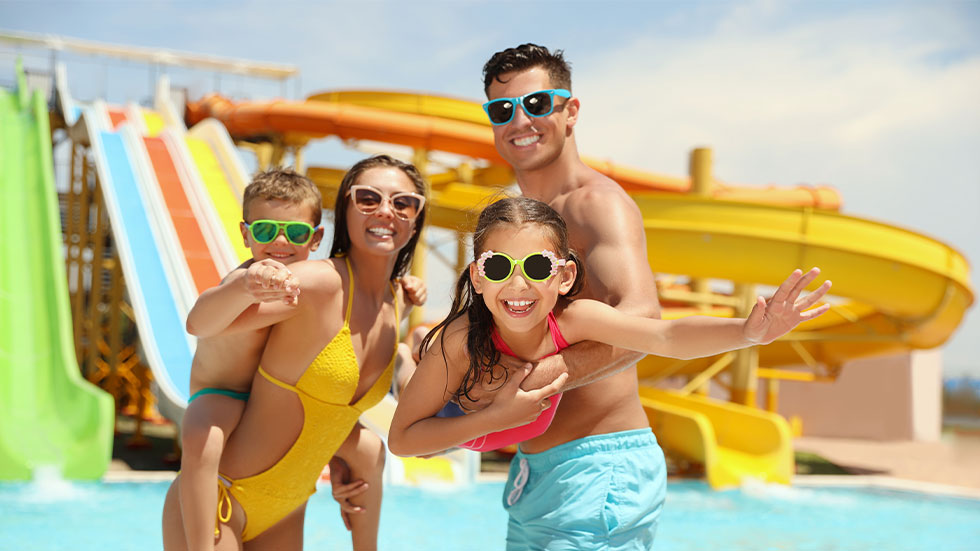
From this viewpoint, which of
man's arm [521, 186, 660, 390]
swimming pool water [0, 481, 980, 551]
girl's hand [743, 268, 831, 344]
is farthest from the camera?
swimming pool water [0, 481, 980, 551]

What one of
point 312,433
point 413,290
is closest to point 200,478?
point 312,433

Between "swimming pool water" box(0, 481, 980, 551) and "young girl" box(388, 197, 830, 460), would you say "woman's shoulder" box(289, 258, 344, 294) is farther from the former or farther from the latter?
"swimming pool water" box(0, 481, 980, 551)

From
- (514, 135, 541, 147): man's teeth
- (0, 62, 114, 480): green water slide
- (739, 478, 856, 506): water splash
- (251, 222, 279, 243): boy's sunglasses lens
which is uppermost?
(514, 135, 541, 147): man's teeth

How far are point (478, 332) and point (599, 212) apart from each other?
470 mm

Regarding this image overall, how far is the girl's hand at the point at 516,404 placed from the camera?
184cm

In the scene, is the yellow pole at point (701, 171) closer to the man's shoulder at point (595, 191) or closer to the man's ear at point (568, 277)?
the man's shoulder at point (595, 191)

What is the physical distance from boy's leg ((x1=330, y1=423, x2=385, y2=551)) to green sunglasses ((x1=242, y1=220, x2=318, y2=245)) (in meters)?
0.61

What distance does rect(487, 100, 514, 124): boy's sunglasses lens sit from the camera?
2.30 meters

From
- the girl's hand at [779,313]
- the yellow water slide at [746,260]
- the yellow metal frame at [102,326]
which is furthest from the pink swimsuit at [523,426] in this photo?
the yellow metal frame at [102,326]

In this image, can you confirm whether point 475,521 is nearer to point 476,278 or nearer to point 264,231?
point 264,231

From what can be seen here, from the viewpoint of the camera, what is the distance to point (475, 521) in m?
6.58

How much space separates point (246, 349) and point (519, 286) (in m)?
0.89

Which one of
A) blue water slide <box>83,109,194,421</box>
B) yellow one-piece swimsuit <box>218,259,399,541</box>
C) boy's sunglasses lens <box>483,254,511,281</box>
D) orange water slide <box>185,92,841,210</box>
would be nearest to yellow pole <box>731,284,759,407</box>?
orange water slide <box>185,92,841,210</box>

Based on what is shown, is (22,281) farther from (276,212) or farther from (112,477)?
(276,212)
